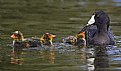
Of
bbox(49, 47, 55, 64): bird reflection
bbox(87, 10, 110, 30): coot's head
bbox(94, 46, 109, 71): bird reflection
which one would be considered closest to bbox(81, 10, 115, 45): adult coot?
bbox(87, 10, 110, 30): coot's head

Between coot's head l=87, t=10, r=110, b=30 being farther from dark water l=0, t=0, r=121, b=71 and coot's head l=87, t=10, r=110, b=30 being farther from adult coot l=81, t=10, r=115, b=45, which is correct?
dark water l=0, t=0, r=121, b=71

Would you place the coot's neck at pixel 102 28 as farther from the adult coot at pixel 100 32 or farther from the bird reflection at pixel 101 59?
the bird reflection at pixel 101 59

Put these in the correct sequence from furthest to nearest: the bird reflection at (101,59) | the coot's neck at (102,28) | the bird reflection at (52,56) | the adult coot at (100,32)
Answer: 1. the coot's neck at (102,28)
2. the adult coot at (100,32)
3. the bird reflection at (52,56)
4. the bird reflection at (101,59)

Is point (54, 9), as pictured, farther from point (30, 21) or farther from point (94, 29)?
point (94, 29)

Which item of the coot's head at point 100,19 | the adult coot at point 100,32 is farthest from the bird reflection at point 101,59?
the coot's head at point 100,19

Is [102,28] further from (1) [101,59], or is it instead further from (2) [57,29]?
(1) [101,59]

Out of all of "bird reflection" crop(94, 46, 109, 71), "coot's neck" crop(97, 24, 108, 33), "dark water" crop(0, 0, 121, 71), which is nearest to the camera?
"bird reflection" crop(94, 46, 109, 71)

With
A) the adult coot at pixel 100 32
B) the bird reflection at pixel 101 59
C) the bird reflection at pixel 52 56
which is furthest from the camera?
the adult coot at pixel 100 32

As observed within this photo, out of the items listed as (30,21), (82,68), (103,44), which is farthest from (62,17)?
(82,68)

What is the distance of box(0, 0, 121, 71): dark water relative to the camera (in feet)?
35.9

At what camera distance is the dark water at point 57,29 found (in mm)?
10953

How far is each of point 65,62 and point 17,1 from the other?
45.3 ft

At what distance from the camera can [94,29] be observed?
1494 cm

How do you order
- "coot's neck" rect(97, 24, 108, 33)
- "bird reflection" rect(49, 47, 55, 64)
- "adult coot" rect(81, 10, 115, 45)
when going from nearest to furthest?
"bird reflection" rect(49, 47, 55, 64), "adult coot" rect(81, 10, 115, 45), "coot's neck" rect(97, 24, 108, 33)
